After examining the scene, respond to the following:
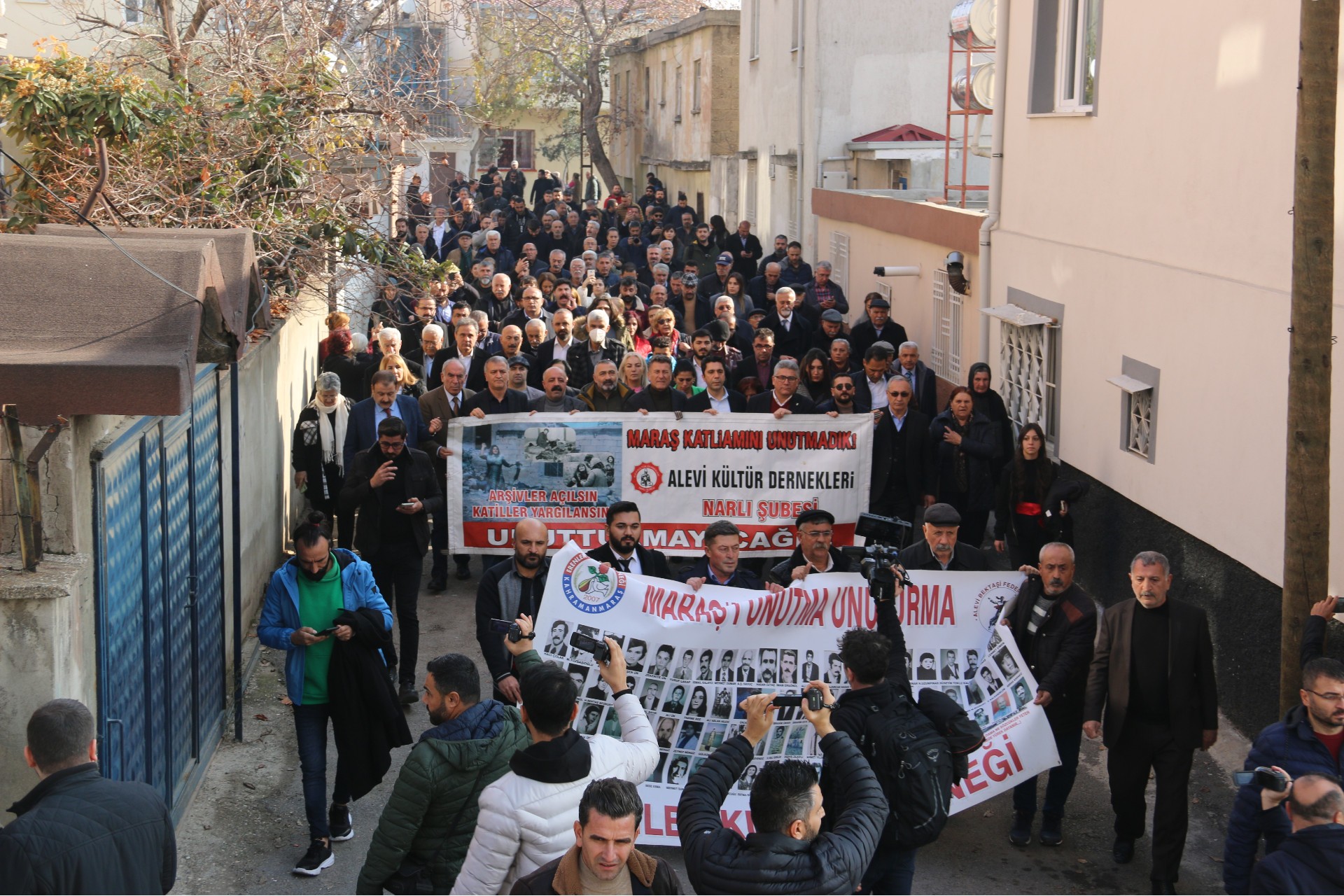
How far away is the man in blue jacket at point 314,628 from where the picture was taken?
6.82 metres

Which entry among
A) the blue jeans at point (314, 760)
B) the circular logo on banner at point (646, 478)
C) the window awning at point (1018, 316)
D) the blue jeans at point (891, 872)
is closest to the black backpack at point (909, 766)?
the blue jeans at point (891, 872)

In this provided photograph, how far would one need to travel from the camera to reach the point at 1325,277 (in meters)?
6.21

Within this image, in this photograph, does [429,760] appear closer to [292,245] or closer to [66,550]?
[66,550]

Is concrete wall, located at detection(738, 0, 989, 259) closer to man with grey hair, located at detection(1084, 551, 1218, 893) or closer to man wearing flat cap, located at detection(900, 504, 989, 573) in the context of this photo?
man wearing flat cap, located at detection(900, 504, 989, 573)

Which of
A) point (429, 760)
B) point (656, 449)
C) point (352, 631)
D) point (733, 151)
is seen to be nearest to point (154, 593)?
point (352, 631)

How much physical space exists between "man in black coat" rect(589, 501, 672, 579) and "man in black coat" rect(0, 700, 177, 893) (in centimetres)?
340

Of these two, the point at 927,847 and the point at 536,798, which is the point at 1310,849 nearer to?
the point at 536,798

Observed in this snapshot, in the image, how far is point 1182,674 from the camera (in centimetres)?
678

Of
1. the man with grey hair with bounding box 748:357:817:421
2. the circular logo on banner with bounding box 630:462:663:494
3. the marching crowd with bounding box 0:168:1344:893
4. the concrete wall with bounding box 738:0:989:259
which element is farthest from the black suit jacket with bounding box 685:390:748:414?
the concrete wall with bounding box 738:0:989:259

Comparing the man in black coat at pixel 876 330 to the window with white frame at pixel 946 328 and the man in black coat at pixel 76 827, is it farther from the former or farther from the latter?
the man in black coat at pixel 76 827

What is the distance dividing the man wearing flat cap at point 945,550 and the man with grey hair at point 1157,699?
1.09 meters

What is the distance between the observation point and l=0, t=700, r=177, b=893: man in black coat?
421 centimetres

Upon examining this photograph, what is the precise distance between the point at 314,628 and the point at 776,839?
342cm

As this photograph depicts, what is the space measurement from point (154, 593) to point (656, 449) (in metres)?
4.86
